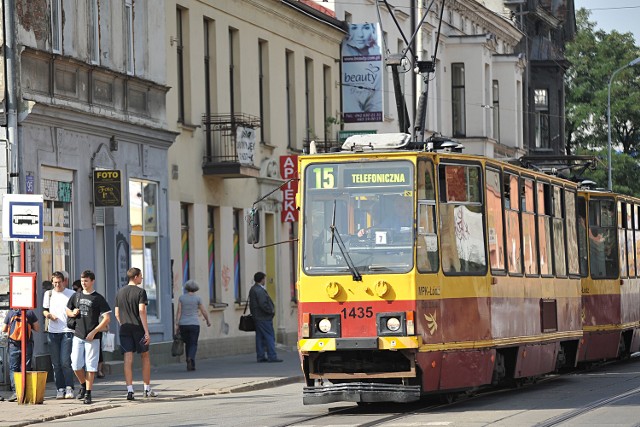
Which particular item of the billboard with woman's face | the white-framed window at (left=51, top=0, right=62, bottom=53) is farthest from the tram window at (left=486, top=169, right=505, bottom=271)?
the billboard with woman's face

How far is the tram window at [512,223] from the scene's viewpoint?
21172mm

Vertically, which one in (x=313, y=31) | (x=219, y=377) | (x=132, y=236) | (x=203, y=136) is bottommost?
(x=219, y=377)

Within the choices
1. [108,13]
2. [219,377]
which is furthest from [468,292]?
[108,13]

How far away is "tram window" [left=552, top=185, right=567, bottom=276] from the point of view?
24.0 meters

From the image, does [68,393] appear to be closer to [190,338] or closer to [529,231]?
[529,231]

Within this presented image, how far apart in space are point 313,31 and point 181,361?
12566mm

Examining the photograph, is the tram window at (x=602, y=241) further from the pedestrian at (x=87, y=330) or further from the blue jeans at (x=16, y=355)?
the blue jeans at (x=16, y=355)

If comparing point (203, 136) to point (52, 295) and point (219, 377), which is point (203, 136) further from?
point (52, 295)

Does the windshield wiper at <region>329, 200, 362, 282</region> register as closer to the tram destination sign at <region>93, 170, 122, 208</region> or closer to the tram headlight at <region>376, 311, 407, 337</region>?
the tram headlight at <region>376, 311, 407, 337</region>

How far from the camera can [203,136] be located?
3509 cm

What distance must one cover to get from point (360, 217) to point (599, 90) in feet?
229

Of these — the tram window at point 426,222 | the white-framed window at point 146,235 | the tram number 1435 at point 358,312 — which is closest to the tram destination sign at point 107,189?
the white-framed window at point 146,235

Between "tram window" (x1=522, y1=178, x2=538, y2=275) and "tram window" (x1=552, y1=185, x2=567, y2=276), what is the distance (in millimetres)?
1287

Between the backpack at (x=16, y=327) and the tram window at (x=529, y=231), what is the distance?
696 centimetres
